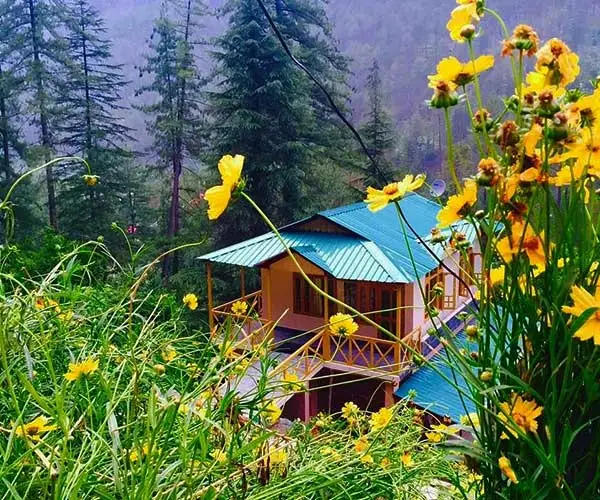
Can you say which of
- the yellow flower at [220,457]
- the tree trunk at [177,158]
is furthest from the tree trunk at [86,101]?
the yellow flower at [220,457]

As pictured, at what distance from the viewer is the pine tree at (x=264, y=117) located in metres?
9.41

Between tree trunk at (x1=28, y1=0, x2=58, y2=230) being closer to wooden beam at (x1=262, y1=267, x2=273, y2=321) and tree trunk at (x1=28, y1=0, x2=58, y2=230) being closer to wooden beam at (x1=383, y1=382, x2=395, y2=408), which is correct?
wooden beam at (x1=262, y1=267, x2=273, y2=321)

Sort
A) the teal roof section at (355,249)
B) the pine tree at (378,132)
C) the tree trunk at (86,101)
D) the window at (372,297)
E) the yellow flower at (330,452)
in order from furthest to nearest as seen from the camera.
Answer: the pine tree at (378,132) < the tree trunk at (86,101) < the window at (372,297) < the teal roof section at (355,249) < the yellow flower at (330,452)

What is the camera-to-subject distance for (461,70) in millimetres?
471

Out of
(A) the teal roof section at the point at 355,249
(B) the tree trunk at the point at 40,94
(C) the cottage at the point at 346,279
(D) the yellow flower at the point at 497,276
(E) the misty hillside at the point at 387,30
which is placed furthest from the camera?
(E) the misty hillside at the point at 387,30

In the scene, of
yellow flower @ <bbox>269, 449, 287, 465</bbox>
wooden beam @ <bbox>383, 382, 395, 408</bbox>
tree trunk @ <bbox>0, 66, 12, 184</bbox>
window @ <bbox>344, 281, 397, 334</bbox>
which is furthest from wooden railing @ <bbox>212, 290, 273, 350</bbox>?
tree trunk @ <bbox>0, 66, 12, 184</bbox>

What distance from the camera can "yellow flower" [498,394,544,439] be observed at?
44 centimetres

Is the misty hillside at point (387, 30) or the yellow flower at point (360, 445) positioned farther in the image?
the misty hillside at point (387, 30)

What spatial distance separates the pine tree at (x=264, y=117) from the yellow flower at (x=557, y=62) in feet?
29.3

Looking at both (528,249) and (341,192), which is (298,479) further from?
(341,192)

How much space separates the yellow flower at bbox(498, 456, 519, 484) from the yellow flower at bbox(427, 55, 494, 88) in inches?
13.4

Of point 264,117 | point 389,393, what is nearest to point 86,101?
point 264,117

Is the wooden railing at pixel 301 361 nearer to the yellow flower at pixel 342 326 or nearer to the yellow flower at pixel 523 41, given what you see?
the yellow flower at pixel 342 326

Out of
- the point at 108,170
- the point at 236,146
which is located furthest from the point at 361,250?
the point at 108,170
